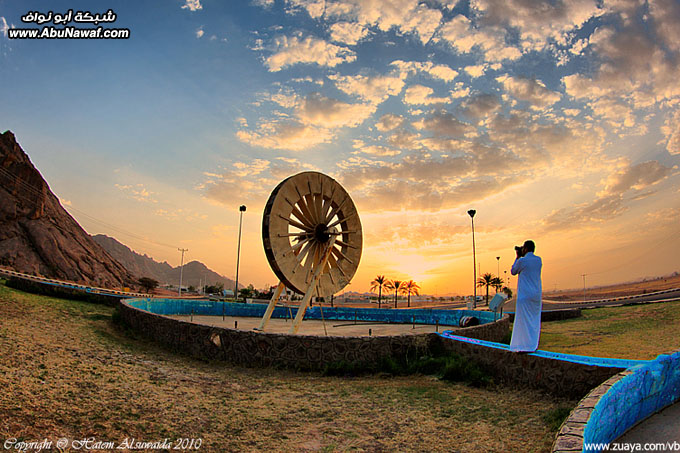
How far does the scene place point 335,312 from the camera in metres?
31.5

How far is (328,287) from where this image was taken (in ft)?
66.3

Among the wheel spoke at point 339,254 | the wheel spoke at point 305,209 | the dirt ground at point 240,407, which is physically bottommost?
the dirt ground at point 240,407

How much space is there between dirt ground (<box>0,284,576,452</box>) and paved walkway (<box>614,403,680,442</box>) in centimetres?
131

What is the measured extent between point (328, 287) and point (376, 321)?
10.4 metres

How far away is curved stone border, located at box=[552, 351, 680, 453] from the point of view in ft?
13.0

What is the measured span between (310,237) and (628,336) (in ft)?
51.2

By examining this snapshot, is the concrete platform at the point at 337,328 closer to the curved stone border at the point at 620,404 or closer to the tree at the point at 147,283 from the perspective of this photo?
the curved stone border at the point at 620,404

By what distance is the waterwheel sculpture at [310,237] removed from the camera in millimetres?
17500

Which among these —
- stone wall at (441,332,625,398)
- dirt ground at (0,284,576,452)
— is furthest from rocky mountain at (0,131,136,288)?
stone wall at (441,332,625,398)

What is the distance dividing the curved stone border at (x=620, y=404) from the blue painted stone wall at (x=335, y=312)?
2126 cm

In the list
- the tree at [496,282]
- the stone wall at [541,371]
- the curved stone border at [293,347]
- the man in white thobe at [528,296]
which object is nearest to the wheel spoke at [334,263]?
the curved stone border at [293,347]

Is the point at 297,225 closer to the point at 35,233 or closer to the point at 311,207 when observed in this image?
the point at 311,207

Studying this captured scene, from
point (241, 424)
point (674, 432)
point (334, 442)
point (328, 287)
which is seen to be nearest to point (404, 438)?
point (334, 442)

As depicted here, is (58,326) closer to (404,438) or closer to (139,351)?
(139,351)
